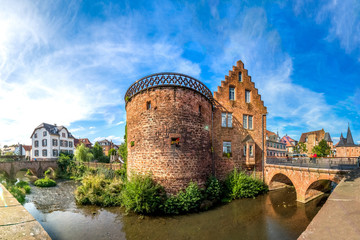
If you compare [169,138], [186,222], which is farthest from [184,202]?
[169,138]

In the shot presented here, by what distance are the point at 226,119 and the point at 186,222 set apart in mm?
10282

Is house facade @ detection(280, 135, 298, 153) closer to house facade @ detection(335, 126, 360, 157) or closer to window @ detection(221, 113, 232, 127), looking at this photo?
house facade @ detection(335, 126, 360, 157)

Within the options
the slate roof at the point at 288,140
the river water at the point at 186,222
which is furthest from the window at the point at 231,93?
the slate roof at the point at 288,140

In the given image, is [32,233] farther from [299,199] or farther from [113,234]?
[299,199]

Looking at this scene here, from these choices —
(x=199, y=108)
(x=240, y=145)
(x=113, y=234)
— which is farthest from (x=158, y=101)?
(x=240, y=145)

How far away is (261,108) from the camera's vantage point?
19.2 metres

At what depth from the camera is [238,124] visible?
57.5 ft

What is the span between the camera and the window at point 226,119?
16.8 metres

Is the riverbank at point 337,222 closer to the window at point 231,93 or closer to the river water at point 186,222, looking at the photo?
the river water at point 186,222

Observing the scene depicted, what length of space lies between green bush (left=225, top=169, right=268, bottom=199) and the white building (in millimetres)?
39461

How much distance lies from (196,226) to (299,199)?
9310 mm

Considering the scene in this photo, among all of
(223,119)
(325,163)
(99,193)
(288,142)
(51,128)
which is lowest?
(99,193)

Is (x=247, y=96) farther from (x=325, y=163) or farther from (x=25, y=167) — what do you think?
(x=25, y=167)

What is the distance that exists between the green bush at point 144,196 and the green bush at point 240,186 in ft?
21.6
